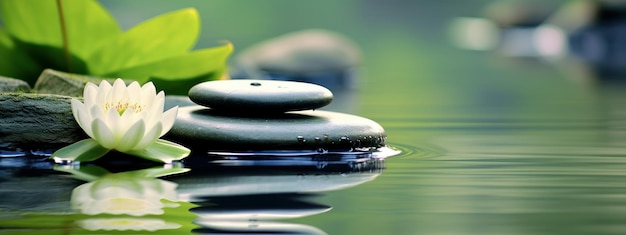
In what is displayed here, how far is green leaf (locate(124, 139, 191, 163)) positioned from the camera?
2322 mm

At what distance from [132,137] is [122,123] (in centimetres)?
4

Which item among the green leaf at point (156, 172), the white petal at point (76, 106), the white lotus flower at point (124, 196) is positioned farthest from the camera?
the white petal at point (76, 106)

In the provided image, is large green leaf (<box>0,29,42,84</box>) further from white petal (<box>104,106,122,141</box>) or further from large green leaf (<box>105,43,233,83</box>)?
white petal (<box>104,106,122,141</box>)

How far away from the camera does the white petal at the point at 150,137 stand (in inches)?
88.5

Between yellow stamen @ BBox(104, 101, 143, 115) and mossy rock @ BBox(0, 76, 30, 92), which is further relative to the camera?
mossy rock @ BBox(0, 76, 30, 92)

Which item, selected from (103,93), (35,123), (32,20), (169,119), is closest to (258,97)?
(169,119)

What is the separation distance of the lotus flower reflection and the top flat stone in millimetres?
234

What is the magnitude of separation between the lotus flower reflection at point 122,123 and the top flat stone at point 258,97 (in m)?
0.23

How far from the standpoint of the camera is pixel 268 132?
249 cm

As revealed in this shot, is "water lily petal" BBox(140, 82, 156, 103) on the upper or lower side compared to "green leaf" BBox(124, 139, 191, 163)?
upper

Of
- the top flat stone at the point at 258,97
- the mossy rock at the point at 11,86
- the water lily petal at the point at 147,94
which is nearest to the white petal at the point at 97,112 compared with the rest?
the water lily petal at the point at 147,94

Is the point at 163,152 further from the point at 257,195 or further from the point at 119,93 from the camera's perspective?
the point at 257,195

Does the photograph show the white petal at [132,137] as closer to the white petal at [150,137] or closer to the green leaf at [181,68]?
the white petal at [150,137]

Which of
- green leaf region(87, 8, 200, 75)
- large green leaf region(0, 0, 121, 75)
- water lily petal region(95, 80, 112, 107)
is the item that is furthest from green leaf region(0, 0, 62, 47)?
water lily petal region(95, 80, 112, 107)
